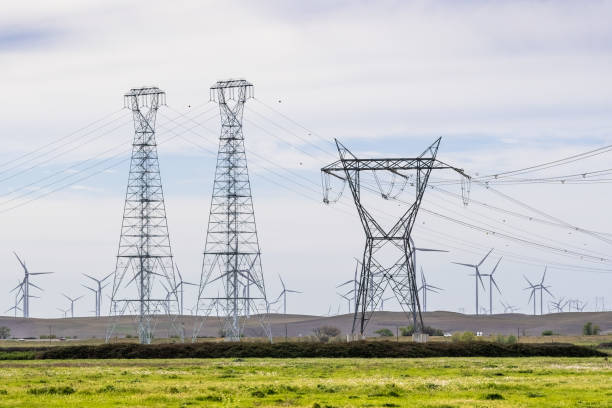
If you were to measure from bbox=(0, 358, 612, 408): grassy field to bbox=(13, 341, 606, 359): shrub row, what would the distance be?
28.5 meters

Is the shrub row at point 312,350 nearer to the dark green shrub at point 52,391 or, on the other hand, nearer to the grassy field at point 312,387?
the grassy field at point 312,387

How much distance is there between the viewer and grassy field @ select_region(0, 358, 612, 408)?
5028 centimetres

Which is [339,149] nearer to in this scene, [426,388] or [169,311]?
[169,311]

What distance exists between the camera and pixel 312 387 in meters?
57.8

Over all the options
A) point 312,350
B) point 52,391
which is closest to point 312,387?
point 52,391

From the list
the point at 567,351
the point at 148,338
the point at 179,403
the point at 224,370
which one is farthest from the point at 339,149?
the point at 179,403

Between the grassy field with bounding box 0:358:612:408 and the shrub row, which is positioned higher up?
the shrub row

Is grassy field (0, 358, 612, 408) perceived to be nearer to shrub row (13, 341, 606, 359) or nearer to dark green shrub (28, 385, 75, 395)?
dark green shrub (28, 385, 75, 395)

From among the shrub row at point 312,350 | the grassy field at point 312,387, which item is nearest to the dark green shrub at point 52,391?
the grassy field at point 312,387

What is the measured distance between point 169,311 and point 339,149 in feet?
153

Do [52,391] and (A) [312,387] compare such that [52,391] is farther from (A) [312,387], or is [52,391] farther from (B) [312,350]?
(B) [312,350]

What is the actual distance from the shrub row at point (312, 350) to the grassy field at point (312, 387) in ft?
93.4

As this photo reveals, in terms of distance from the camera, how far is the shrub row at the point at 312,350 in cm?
10731

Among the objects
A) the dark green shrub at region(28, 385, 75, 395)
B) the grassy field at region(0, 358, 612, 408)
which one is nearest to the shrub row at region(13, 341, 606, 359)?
the grassy field at region(0, 358, 612, 408)
